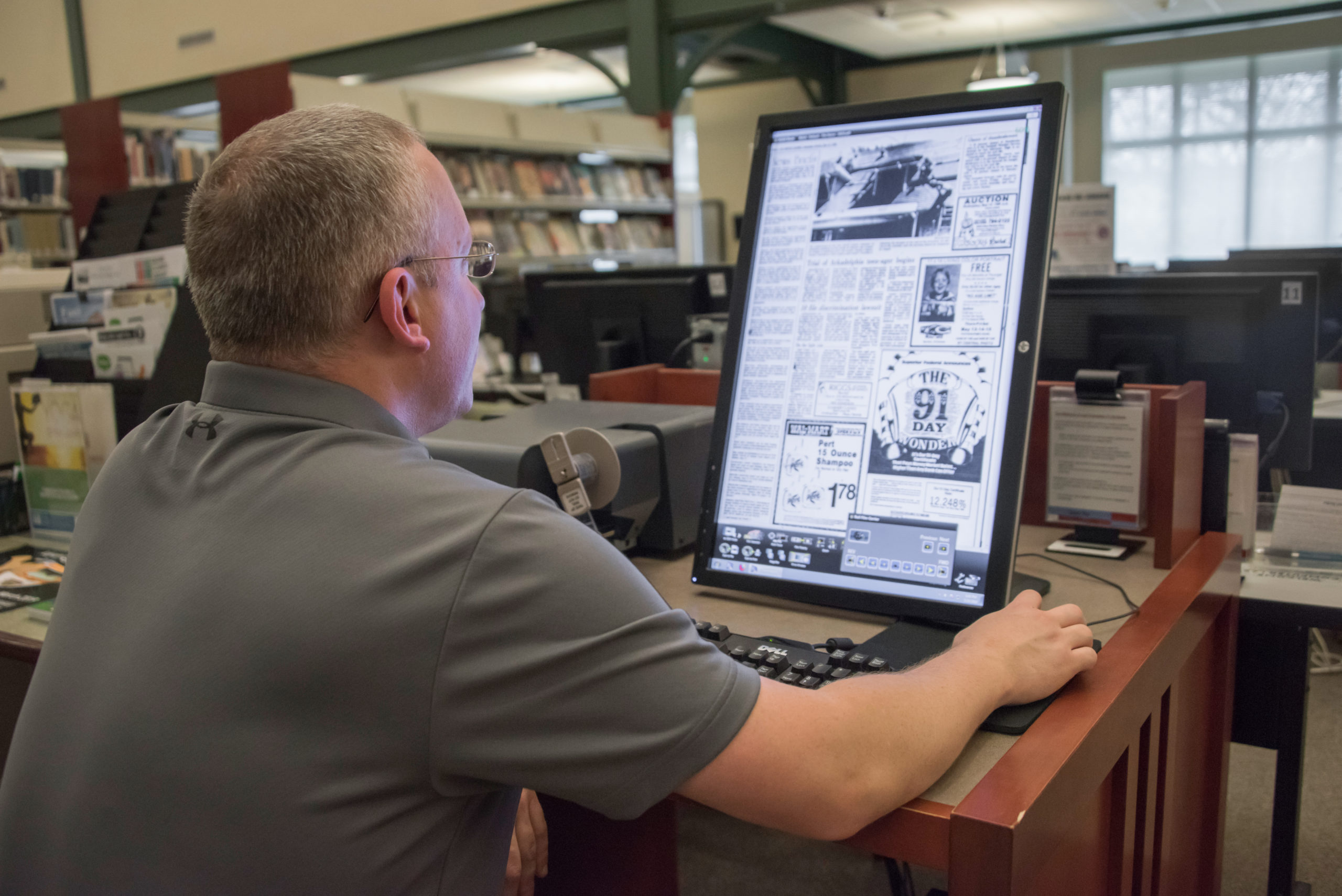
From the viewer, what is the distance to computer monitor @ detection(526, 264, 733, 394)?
8.64 ft

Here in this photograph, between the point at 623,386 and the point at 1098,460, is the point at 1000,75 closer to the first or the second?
the point at 623,386

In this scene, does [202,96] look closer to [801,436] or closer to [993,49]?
[993,49]

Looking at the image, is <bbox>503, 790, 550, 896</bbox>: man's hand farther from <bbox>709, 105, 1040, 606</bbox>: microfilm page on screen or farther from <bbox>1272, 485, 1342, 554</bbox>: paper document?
<bbox>1272, 485, 1342, 554</bbox>: paper document

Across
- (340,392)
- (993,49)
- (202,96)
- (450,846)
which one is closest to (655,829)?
(450,846)

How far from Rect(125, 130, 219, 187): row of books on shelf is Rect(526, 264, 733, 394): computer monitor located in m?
4.44

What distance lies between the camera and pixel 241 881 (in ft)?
2.31

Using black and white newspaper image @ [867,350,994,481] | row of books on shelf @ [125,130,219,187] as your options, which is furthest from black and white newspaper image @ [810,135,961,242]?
row of books on shelf @ [125,130,219,187]

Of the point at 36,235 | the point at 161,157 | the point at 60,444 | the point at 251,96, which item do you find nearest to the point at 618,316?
the point at 60,444

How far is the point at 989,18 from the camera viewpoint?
7.99 metres

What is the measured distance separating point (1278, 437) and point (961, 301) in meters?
0.94

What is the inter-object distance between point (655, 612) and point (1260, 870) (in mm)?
1955

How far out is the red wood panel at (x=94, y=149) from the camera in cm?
569

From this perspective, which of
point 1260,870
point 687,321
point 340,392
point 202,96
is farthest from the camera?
point 202,96

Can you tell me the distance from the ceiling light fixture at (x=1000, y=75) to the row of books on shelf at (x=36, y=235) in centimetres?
602
